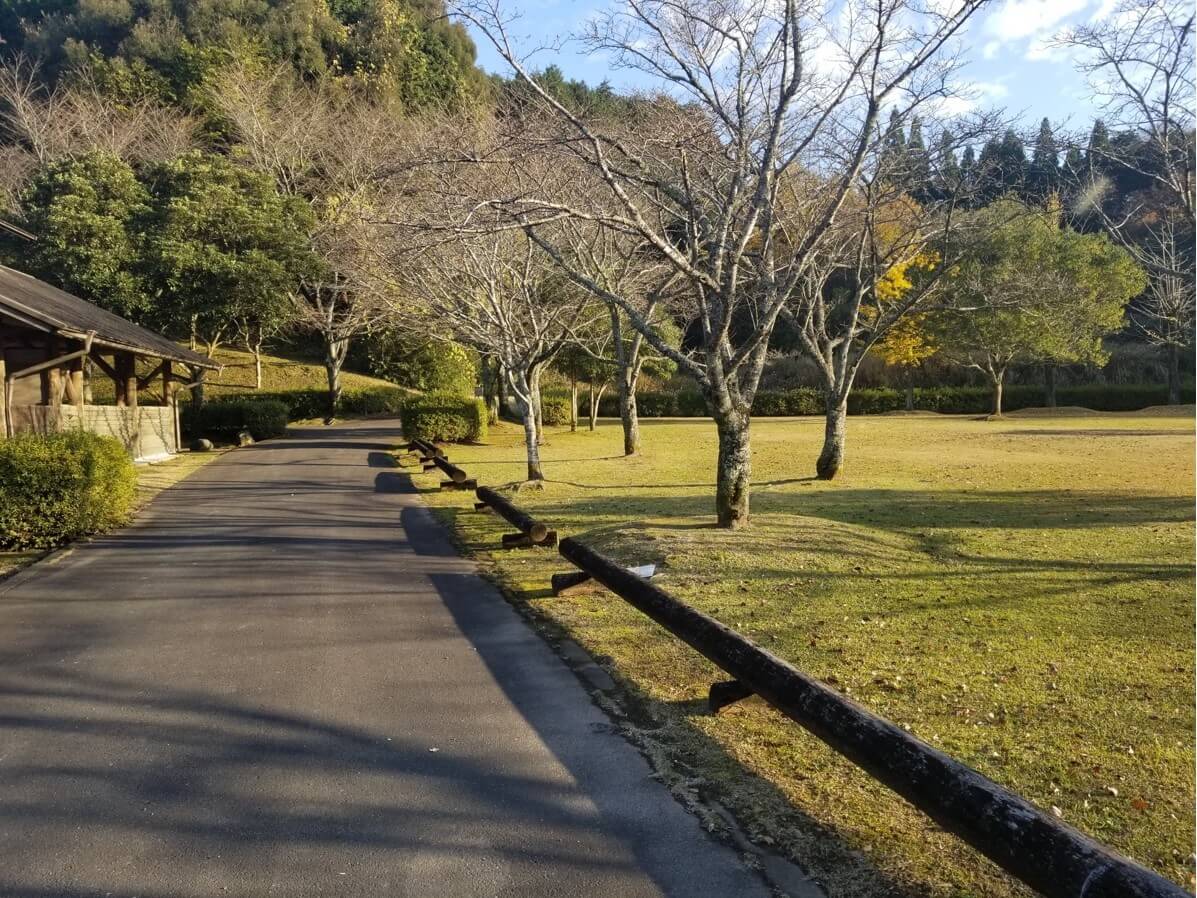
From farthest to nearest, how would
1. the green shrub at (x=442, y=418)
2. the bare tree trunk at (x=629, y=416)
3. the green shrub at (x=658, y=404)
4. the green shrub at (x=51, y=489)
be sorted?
the green shrub at (x=658, y=404)
the green shrub at (x=442, y=418)
the bare tree trunk at (x=629, y=416)
the green shrub at (x=51, y=489)

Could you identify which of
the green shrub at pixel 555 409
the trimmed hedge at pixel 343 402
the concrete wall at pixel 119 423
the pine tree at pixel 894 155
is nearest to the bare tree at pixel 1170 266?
the pine tree at pixel 894 155

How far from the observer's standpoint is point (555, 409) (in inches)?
1512

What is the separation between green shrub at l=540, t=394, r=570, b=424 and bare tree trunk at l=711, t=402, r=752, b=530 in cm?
2721

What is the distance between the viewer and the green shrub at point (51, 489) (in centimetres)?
1096

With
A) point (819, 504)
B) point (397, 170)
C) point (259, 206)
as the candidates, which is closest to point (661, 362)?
point (259, 206)

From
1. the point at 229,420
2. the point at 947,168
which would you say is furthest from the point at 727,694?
the point at 229,420

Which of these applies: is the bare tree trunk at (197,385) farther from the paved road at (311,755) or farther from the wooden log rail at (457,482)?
the paved road at (311,755)

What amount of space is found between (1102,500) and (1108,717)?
10.1 metres

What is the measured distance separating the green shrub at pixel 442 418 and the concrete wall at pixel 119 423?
266 inches

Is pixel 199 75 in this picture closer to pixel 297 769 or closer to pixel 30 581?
pixel 30 581

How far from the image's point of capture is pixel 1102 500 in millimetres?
13812

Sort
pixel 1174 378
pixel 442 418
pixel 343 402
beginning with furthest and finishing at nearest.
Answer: pixel 1174 378 < pixel 343 402 < pixel 442 418

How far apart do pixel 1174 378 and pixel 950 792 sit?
53.3 metres

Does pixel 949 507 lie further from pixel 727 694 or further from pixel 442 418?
pixel 442 418
